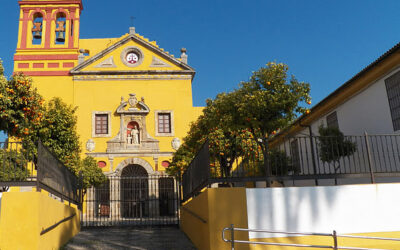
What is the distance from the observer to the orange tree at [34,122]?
394 inches

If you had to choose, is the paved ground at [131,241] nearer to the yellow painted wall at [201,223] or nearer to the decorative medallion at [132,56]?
the yellow painted wall at [201,223]

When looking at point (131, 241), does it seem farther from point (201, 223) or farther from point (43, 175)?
point (43, 175)

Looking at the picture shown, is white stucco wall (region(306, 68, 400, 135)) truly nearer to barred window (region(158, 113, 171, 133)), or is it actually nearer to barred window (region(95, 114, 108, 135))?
barred window (region(158, 113, 171, 133))

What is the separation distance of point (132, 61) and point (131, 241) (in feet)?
55.5

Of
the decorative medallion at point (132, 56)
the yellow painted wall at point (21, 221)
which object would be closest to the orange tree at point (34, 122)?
the yellow painted wall at point (21, 221)

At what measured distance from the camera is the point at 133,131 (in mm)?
24938

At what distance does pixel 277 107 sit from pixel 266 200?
16.1 feet

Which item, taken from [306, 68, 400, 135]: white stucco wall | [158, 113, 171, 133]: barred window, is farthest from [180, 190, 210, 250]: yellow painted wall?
[158, 113, 171, 133]: barred window

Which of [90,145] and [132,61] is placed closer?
[90,145]

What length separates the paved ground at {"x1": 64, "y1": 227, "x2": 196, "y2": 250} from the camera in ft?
33.1

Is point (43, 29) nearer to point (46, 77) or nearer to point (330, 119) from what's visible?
point (46, 77)

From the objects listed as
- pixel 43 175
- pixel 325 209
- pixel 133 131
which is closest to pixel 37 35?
pixel 133 131

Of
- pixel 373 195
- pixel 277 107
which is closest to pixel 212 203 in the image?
pixel 373 195

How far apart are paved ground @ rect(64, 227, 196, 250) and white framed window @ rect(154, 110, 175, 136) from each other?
11721 mm
